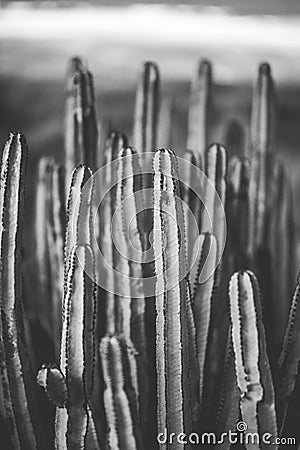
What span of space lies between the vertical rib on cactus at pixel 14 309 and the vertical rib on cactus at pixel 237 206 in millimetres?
228

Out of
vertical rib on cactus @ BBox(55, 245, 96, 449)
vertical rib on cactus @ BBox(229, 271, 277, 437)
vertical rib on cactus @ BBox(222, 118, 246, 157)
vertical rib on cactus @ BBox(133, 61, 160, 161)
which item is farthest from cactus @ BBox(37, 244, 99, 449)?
vertical rib on cactus @ BBox(222, 118, 246, 157)

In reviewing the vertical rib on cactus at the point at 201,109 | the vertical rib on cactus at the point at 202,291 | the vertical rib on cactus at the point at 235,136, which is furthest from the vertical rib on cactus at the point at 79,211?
the vertical rib on cactus at the point at 235,136

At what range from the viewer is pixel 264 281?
808mm

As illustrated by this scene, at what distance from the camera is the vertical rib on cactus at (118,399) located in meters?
0.59

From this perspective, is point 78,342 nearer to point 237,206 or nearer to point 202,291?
point 202,291

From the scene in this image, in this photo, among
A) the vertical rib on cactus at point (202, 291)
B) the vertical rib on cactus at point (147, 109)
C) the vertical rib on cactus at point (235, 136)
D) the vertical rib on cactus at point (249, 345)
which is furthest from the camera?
the vertical rib on cactus at point (235, 136)

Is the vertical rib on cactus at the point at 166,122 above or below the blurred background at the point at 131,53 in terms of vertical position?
below

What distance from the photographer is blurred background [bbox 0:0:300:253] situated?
2.61 ft

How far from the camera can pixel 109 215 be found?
0.70 m

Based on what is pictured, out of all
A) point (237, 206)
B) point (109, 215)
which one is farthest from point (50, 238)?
point (237, 206)

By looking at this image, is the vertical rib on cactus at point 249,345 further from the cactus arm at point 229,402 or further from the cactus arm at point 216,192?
the cactus arm at point 216,192

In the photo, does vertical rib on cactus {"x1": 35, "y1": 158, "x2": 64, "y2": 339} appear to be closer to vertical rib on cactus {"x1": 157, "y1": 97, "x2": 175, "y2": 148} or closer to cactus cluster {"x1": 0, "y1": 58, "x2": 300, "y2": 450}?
cactus cluster {"x1": 0, "y1": 58, "x2": 300, "y2": 450}

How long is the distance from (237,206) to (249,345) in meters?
0.23

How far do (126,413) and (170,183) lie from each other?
190mm
